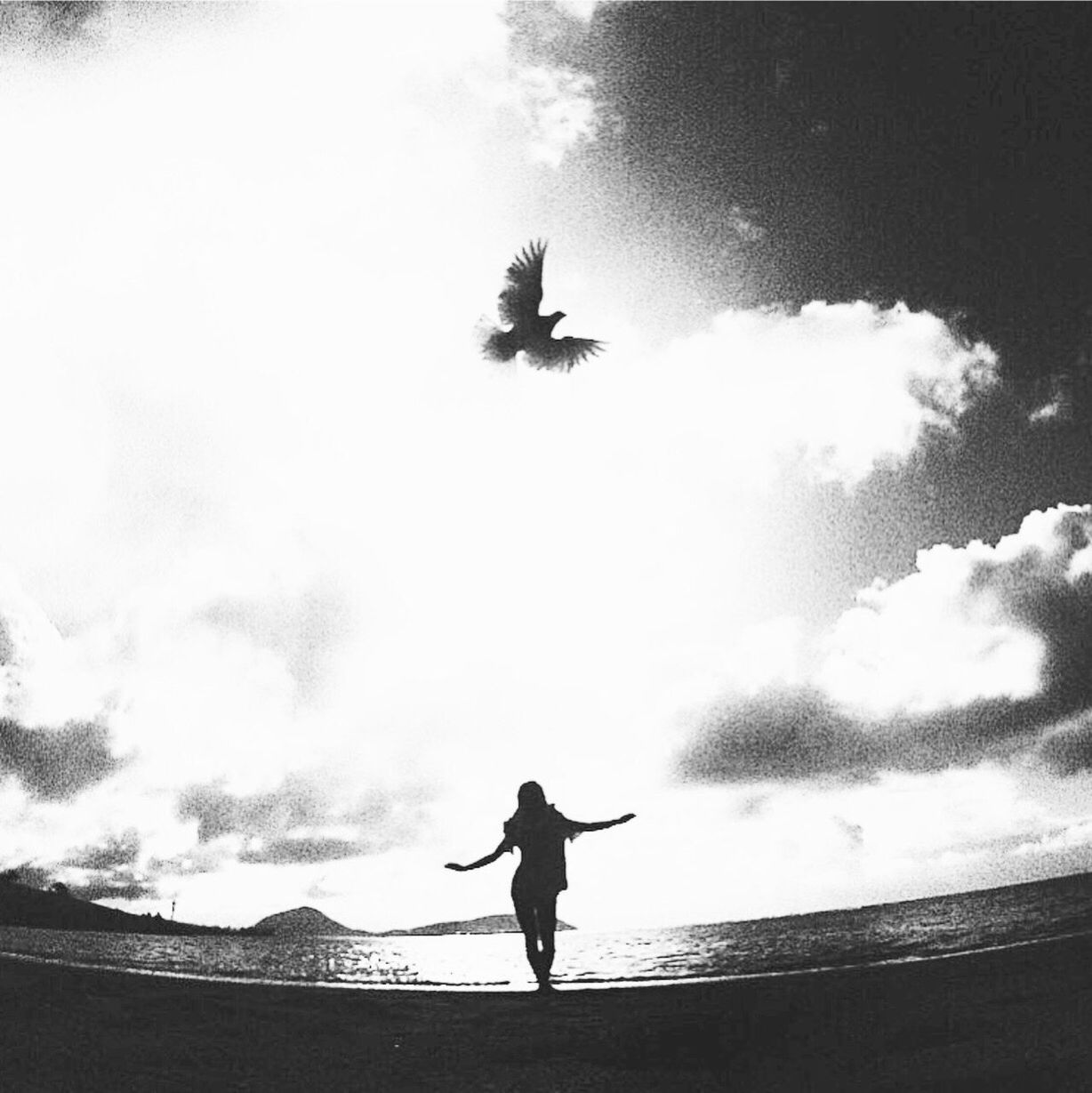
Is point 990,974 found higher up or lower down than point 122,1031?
lower down

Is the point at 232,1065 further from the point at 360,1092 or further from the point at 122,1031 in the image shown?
the point at 122,1031

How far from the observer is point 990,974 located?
16.4 feet

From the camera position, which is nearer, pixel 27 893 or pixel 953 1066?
pixel 953 1066

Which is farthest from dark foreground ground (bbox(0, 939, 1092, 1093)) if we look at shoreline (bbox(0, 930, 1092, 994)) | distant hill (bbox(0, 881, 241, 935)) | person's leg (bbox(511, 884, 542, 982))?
distant hill (bbox(0, 881, 241, 935))

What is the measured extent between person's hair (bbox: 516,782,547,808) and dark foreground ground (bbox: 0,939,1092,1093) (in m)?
1.85

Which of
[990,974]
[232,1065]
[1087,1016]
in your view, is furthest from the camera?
[990,974]

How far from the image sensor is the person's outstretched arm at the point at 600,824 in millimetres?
7551

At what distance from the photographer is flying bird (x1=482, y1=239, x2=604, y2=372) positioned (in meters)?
13.3

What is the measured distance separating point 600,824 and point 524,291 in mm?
9620

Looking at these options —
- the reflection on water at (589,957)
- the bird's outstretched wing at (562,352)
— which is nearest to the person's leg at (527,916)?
the reflection on water at (589,957)

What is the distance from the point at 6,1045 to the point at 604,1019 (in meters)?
3.50

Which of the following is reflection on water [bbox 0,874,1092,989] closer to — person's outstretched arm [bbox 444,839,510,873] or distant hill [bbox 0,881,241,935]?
person's outstretched arm [bbox 444,839,510,873]

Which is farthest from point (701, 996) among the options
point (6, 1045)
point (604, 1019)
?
point (6, 1045)

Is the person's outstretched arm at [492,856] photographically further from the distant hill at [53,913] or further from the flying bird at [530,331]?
the distant hill at [53,913]
